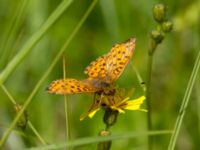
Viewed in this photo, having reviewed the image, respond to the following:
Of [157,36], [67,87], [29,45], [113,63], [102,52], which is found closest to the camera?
[29,45]

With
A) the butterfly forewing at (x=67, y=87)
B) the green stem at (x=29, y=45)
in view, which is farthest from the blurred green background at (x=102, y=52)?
the green stem at (x=29, y=45)

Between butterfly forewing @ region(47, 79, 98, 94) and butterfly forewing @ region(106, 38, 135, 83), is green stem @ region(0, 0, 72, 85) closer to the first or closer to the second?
butterfly forewing @ region(47, 79, 98, 94)

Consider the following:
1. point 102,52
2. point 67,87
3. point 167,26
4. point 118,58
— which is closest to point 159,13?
point 167,26

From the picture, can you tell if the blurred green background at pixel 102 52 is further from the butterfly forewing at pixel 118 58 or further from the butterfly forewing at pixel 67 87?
the butterfly forewing at pixel 67 87

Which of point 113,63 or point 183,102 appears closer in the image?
point 183,102

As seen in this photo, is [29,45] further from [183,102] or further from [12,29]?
[183,102]

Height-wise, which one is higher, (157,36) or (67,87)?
(157,36)

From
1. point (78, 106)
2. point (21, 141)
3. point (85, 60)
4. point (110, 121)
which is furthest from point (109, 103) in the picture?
point (85, 60)
